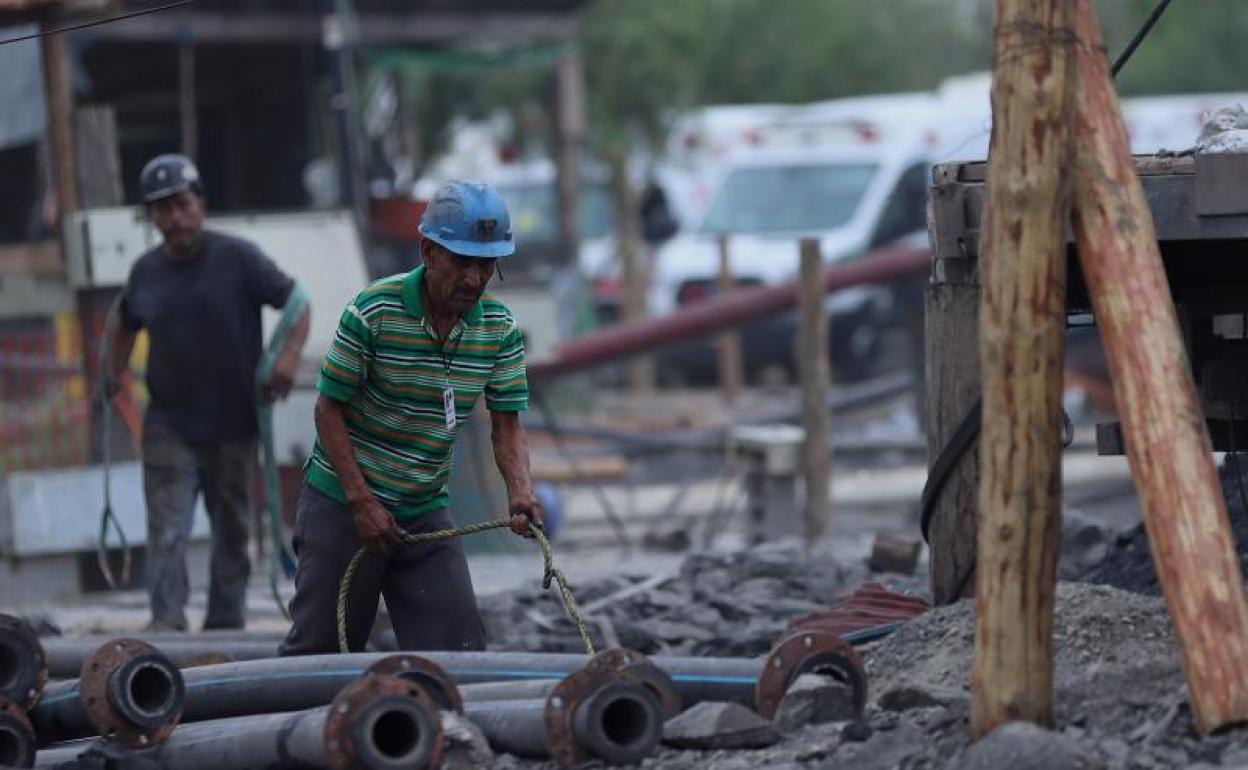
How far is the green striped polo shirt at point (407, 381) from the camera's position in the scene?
6.63 m

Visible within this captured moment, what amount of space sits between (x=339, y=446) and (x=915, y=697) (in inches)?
74.4

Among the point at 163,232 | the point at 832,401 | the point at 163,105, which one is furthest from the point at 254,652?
the point at 163,105

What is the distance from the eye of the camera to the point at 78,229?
1199 cm

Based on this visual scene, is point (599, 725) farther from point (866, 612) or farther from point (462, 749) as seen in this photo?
point (866, 612)

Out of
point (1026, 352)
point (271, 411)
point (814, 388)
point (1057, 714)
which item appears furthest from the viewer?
point (814, 388)

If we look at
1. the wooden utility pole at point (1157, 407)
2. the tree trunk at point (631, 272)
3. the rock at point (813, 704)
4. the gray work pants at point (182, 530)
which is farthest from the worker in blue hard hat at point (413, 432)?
the tree trunk at point (631, 272)

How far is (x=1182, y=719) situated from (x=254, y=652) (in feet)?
12.5

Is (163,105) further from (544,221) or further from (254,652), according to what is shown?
(254,652)

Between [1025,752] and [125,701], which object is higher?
[125,701]

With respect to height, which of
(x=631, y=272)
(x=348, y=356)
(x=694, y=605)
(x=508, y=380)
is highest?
(x=631, y=272)

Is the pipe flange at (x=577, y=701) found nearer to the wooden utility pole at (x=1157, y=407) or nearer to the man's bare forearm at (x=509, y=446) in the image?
the man's bare forearm at (x=509, y=446)

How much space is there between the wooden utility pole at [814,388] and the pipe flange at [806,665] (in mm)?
7198

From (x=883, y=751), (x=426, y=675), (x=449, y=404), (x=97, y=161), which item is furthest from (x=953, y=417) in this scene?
(x=97, y=161)

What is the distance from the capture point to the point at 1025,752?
5336 millimetres
